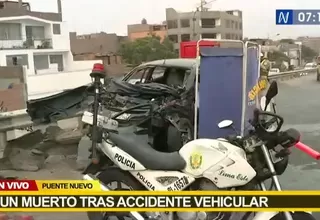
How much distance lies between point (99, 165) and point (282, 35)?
1.24 meters

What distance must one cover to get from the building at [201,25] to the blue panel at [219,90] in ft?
0.95

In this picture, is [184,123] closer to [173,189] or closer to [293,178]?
[293,178]

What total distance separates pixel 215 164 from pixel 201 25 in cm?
73

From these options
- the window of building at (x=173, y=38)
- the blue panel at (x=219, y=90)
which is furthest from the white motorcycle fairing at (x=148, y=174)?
the window of building at (x=173, y=38)

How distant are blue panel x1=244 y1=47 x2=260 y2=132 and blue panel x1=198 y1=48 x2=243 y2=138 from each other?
63mm

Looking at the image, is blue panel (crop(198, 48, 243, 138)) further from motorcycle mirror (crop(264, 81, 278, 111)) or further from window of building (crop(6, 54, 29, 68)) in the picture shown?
window of building (crop(6, 54, 29, 68))

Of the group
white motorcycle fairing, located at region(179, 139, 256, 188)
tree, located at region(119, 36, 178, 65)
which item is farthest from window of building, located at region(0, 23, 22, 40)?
A: white motorcycle fairing, located at region(179, 139, 256, 188)

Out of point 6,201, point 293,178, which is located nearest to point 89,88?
point 6,201

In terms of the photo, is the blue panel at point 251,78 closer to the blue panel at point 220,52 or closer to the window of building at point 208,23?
the blue panel at point 220,52

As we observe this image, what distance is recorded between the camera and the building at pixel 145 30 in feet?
8.39

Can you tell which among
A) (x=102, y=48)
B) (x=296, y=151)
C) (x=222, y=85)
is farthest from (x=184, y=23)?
(x=296, y=151)

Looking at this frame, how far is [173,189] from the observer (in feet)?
8.05

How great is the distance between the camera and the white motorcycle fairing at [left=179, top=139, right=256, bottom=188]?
237 cm

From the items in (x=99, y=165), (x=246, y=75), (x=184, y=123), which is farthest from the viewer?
(x=184, y=123)
